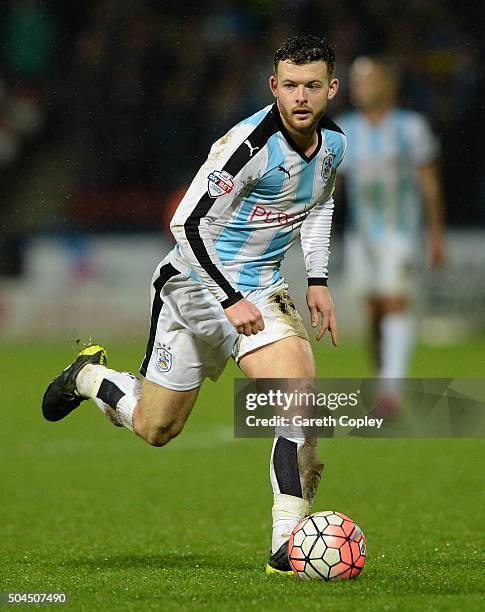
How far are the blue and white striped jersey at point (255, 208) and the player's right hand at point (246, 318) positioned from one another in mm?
50

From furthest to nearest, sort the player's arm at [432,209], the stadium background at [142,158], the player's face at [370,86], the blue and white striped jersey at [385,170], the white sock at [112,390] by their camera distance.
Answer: the stadium background at [142,158]
the blue and white striped jersey at [385,170]
the player's face at [370,86]
the player's arm at [432,209]
the white sock at [112,390]

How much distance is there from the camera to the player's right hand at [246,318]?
429 centimetres

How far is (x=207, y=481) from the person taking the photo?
6.88 metres

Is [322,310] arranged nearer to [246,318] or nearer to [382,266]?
[246,318]

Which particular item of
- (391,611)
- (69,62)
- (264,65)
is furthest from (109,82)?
(391,611)

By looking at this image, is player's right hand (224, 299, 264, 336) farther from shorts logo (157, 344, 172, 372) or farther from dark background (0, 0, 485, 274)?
dark background (0, 0, 485, 274)

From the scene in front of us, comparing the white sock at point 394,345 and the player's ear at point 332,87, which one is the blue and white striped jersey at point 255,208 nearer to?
the player's ear at point 332,87

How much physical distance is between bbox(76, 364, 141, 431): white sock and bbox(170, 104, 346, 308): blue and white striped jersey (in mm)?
604

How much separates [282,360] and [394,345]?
15.9 feet

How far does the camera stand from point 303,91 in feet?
14.5

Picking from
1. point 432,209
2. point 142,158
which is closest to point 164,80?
point 142,158

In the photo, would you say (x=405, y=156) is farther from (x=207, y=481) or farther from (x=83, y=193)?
(x=83, y=193)

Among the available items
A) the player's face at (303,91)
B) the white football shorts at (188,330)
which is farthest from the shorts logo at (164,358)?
the player's face at (303,91)

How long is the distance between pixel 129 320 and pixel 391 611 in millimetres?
10407
